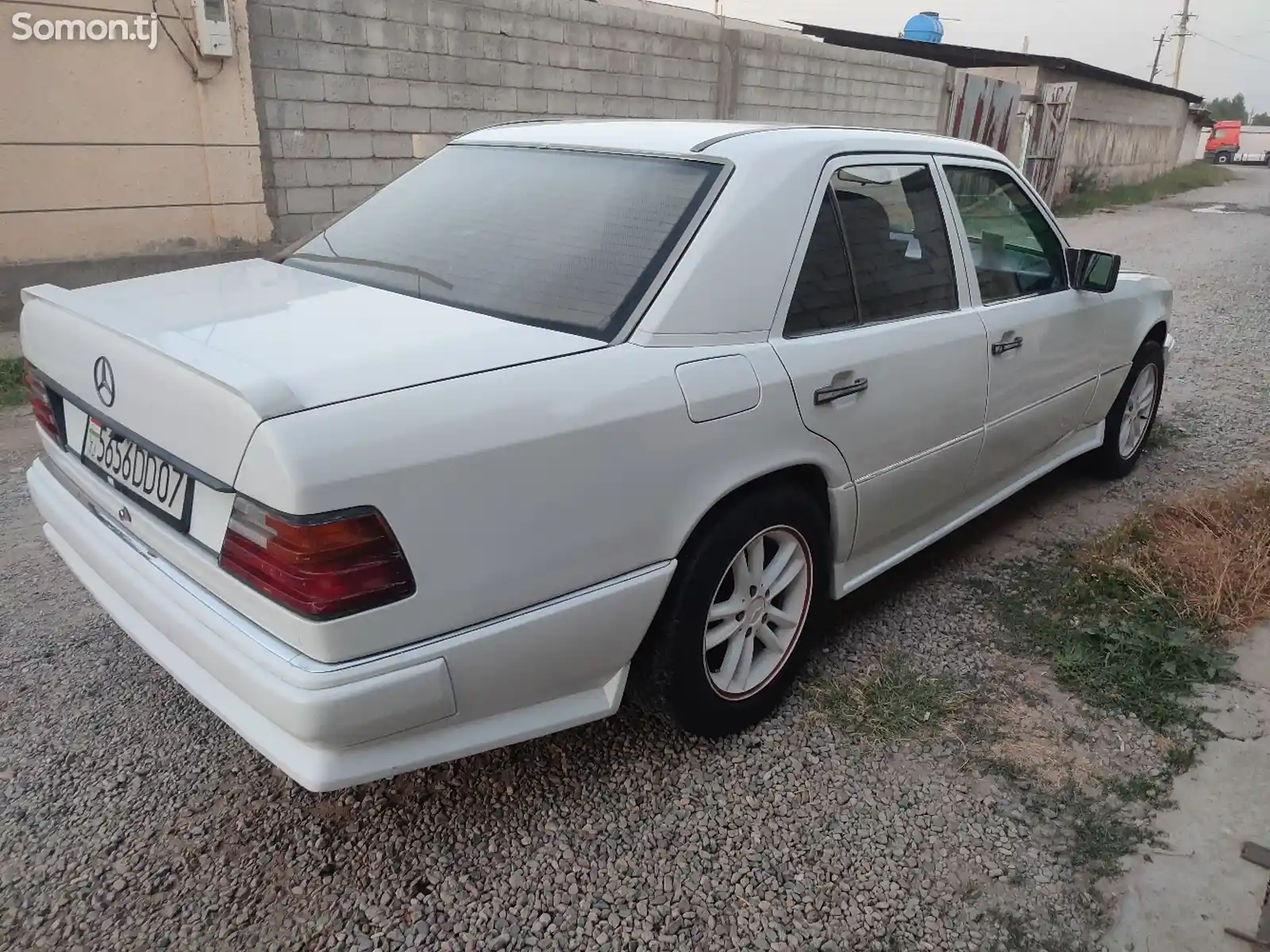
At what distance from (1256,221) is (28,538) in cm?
2131

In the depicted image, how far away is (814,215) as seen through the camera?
2666 millimetres

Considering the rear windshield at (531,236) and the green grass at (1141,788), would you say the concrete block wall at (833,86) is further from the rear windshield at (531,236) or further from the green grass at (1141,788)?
the green grass at (1141,788)

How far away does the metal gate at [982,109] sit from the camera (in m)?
16.7

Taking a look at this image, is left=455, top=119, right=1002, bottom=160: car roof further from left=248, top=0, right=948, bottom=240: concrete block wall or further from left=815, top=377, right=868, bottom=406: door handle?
left=248, top=0, right=948, bottom=240: concrete block wall

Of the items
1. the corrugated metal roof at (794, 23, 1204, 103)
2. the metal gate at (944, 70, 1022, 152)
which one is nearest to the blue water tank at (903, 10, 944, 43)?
the corrugated metal roof at (794, 23, 1204, 103)

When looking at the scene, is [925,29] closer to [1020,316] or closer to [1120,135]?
[1120,135]

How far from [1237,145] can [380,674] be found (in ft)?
218

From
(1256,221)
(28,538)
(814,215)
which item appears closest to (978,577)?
(814,215)

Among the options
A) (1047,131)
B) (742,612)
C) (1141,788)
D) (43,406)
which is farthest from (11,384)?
(1047,131)

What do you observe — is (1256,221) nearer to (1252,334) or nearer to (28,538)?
(1252,334)

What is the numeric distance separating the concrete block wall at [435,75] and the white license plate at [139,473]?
138 inches

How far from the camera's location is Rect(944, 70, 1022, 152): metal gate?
657 inches

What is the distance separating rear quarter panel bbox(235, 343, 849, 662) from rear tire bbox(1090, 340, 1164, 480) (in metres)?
3.01

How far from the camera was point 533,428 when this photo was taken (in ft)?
6.40
